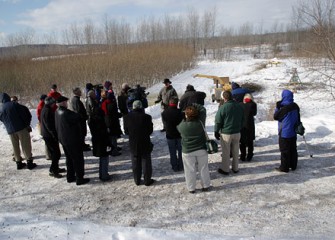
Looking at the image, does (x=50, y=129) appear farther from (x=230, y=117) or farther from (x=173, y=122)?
(x=230, y=117)

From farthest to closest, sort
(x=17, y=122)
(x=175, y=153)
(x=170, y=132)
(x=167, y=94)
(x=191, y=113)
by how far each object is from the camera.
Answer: (x=167, y=94), (x=17, y=122), (x=175, y=153), (x=170, y=132), (x=191, y=113)

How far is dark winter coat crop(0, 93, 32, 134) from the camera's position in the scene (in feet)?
20.1

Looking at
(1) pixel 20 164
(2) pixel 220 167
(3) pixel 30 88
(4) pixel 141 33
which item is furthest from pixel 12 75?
(4) pixel 141 33

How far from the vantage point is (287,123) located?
5281mm

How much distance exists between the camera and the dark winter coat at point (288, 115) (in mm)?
5250

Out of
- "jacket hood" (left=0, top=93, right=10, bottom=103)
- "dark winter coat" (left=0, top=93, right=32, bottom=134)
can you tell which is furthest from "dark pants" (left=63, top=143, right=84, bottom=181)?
"jacket hood" (left=0, top=93, right=10, bottom=103)

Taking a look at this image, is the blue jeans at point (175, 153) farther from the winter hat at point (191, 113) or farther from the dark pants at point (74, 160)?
the dark pants at point (74, 160)

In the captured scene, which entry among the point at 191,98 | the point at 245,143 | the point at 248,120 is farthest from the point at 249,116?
the point at 191,98

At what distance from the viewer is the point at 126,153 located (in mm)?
7055

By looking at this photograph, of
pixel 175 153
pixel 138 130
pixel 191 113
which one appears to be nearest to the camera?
pixel 191 113

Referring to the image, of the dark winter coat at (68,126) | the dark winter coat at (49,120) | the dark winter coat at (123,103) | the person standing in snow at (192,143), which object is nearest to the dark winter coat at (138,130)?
the person standing in snow at (192,143)

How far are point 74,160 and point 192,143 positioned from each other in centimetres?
236

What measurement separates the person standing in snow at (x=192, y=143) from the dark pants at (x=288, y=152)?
1.74 meters

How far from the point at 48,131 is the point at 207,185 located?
11.2 feet
